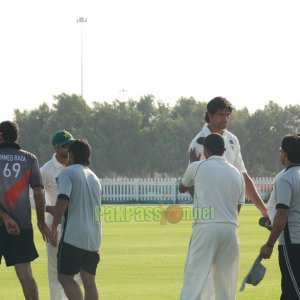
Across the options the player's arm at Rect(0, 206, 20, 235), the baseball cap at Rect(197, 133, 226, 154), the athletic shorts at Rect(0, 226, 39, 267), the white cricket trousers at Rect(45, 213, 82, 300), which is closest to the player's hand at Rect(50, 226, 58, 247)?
the athletic shorts at Rect(0, 226, 39, 267)

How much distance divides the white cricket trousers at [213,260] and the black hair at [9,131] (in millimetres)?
2168

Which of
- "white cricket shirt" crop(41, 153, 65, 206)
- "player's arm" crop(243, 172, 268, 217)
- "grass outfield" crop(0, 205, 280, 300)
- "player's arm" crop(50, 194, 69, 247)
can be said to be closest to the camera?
"player's arm" crop(50, 194, 69, 247)

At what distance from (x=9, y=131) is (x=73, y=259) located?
4.98 ft

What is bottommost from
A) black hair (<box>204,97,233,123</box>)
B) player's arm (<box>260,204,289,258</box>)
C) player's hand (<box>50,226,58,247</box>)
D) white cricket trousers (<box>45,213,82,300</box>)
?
white cricket trousers (<box>45,213,82,300</box>)

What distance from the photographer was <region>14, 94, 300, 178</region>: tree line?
9244 cm

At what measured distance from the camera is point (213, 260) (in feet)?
37.0

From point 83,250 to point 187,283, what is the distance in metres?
1.11

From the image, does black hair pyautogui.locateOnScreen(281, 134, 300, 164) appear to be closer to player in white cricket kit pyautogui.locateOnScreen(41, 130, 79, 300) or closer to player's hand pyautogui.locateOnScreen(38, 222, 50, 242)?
player's hand pyautogui.locateOnScreen(38, 222, 50, 242)

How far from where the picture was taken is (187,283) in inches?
442

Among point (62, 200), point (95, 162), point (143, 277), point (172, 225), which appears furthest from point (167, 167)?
point (62, 200)

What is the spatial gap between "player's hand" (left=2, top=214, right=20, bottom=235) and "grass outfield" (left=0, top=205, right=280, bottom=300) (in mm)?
2878

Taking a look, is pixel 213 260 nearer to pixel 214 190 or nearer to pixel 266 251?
pixel 214 190

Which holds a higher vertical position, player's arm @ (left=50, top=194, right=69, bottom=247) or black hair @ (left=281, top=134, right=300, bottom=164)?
black hair @ (left=281, top=134, right=300, bottom=164)

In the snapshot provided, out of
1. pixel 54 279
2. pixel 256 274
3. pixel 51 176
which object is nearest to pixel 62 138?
pixel 51 176
